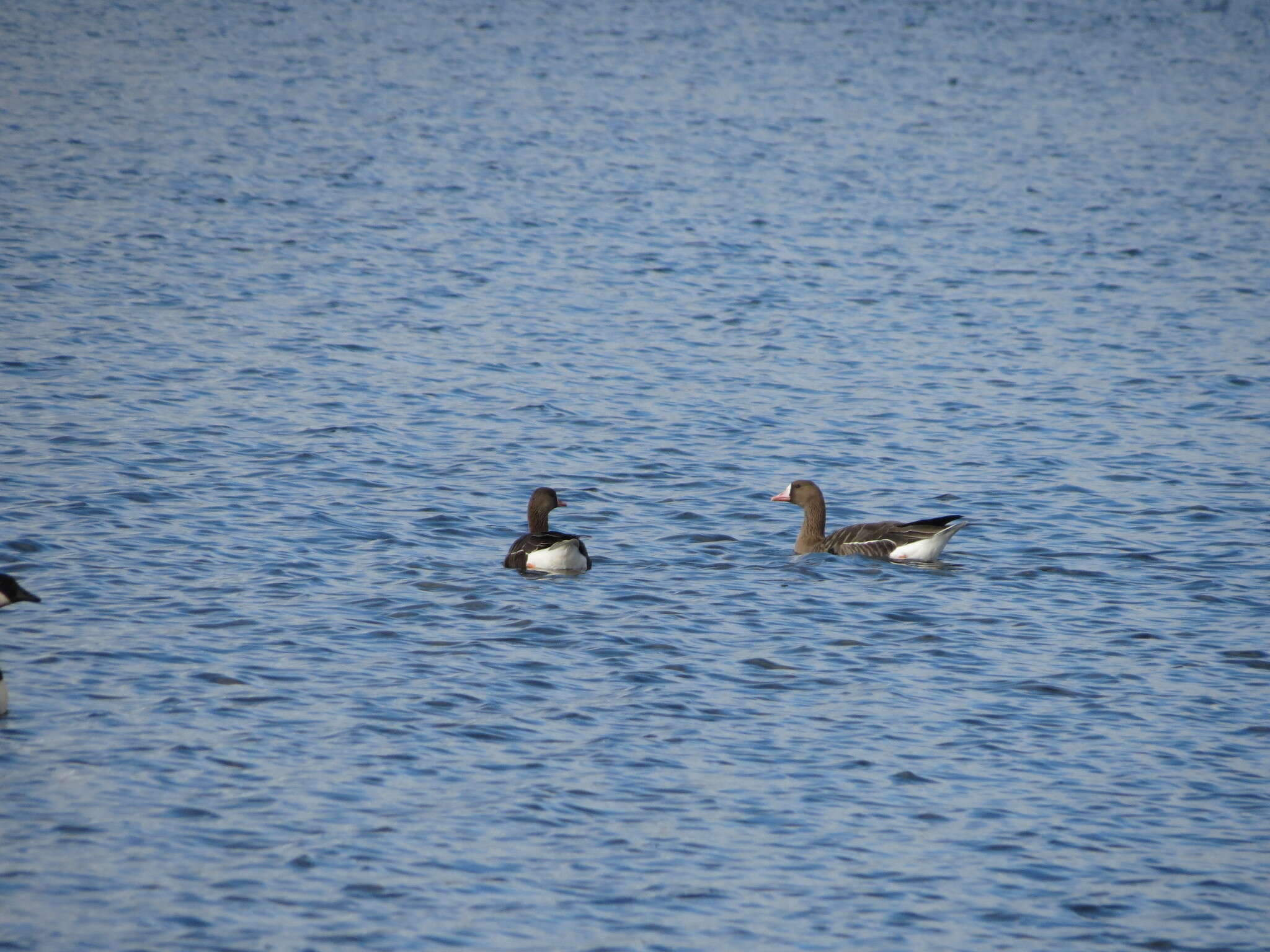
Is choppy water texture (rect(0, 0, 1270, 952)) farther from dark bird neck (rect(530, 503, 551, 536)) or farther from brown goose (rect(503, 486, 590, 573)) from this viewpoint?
dark bird neck (rect(530, 503, 551, 536))

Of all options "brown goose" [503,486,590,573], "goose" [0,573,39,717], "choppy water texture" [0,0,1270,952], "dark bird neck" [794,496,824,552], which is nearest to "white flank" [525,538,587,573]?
"brown goose" [503,486,590,573]

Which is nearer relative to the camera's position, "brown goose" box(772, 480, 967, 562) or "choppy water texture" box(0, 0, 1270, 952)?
"choppy water texture" box(0, 0, 1270, 952)

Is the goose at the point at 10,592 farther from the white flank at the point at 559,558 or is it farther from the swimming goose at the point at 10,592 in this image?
the white flank at the point at 559,558

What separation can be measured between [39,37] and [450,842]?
44250 millimetres

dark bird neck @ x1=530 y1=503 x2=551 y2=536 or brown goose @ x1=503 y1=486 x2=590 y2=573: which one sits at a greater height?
dark bird neck @ x1=530 y1=503 x2=551 y2=536

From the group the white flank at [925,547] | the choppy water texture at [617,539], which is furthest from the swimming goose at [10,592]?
the white flank at [925,547]

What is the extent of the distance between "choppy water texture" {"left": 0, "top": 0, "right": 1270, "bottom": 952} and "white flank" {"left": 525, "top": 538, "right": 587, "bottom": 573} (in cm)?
19

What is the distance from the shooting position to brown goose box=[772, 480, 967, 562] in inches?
624

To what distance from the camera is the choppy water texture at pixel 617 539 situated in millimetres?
9852

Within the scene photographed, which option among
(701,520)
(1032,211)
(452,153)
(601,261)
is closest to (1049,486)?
(701,520)

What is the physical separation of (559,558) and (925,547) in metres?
3.78

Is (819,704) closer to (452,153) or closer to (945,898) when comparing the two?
(945,898)

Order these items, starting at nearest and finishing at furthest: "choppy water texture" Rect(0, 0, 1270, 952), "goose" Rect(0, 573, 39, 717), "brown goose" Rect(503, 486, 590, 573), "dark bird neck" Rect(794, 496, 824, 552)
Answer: "choppy water texture" Rect(0, 0, 1270, 952)
"goose" Rect(0, 573, 39, 717)
"brown goose" Rect(503, 486, 590, 573)
"dark bird neck" Rect(794, 496, 824, 552)

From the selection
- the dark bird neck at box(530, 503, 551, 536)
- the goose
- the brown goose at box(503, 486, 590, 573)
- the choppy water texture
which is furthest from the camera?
the dark bird neck at box(530, 503, 551, 536)
